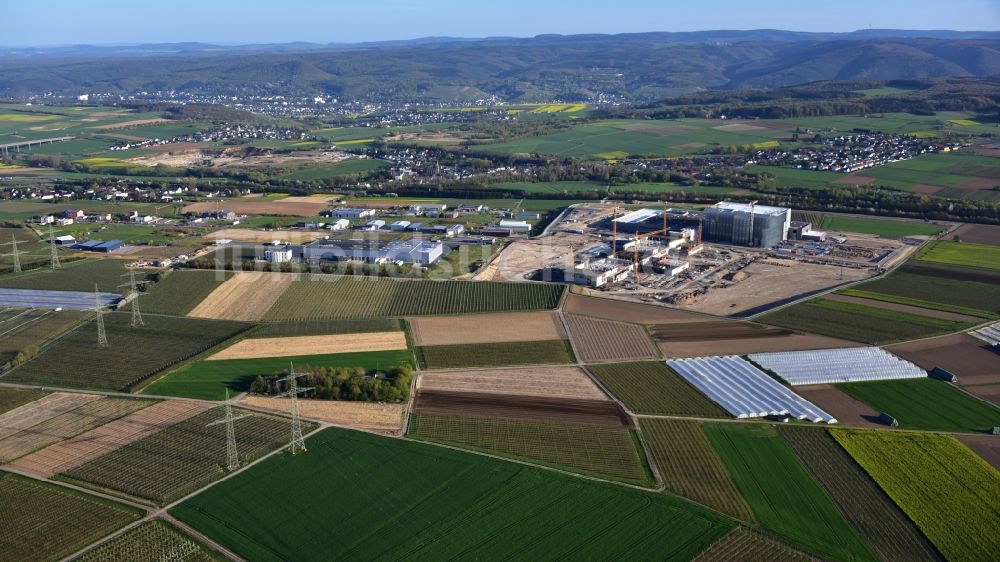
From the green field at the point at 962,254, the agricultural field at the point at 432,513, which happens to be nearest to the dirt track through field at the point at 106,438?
the agricultural field at the point at 432,513

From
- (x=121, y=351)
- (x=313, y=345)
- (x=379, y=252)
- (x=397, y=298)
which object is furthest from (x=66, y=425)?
(x=379, y=252)

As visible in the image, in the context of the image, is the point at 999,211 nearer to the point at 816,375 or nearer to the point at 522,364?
the point at 816,375

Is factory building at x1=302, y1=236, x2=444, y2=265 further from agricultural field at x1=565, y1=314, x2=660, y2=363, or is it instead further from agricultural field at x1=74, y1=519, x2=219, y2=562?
agricultural field at x1=74, y1=519, x2=219, y2=562

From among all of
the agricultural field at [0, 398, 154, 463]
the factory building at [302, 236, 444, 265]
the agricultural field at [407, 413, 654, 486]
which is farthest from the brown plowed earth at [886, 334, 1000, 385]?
the agricultural field at [0, 398, 154, 463]

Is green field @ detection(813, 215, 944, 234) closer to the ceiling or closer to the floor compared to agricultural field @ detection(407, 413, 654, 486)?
closer to the ceiling

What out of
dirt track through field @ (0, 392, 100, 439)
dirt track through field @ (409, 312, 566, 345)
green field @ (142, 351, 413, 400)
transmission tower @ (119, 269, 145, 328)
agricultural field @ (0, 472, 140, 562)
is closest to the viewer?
agricultural field @ (0, 472, 140, 562)

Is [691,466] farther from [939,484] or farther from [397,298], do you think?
[397,298]
